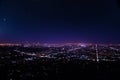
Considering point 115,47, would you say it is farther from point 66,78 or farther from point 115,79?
point 115,79

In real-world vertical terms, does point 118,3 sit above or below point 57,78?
above

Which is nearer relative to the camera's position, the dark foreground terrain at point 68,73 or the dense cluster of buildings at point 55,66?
the dark foreground terrain at point 68,73

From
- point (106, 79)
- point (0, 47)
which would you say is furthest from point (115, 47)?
point (106, 79)

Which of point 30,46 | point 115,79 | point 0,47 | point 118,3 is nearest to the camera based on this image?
point 118,3

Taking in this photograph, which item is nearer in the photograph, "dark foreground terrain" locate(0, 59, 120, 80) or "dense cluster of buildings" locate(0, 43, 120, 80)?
"dark foreground terrain" locate(0, 59, 120, 80)

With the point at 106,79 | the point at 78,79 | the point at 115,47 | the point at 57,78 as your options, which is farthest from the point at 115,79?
the point at 115,47

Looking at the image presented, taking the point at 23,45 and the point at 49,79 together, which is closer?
the point at 49,79

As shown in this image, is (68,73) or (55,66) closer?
(68,73)

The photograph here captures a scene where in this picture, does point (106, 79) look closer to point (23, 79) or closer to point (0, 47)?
point (23, 79)

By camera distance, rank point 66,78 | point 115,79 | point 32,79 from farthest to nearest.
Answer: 1. point 32,79
2. point 66,78
3. point 115,79
